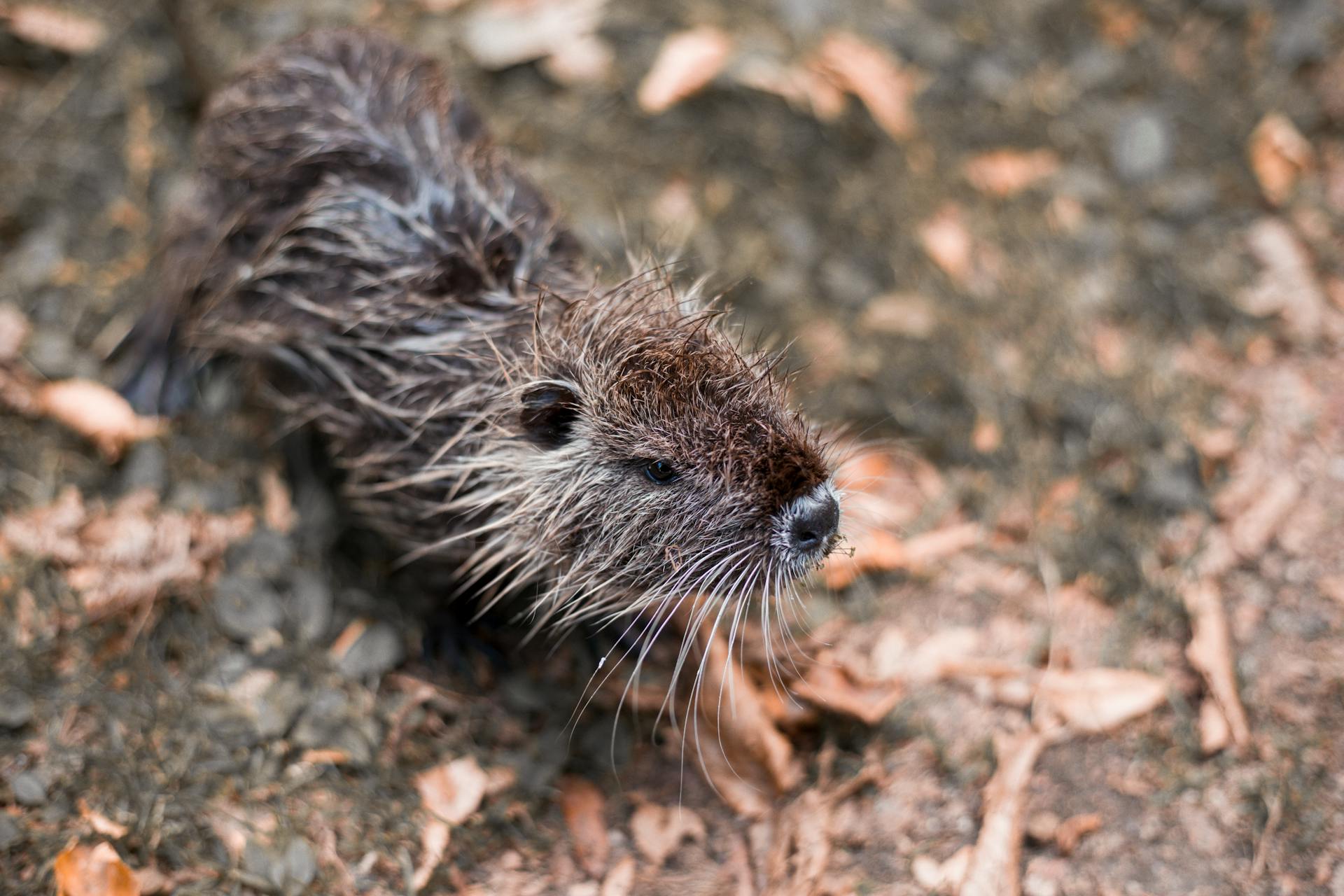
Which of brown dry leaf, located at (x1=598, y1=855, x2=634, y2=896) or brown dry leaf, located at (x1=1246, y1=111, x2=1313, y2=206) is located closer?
brown dry leaf, located at (x1=598, y1=855, x2=634, y2=896)

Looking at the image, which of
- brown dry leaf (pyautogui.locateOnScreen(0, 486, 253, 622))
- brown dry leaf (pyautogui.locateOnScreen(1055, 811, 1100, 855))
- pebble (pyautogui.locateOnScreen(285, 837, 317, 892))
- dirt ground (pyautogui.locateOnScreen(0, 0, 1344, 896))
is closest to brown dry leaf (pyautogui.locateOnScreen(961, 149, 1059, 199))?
dirt ground (pyautogui.locateOnScreen(0, 0, 1344, 896))

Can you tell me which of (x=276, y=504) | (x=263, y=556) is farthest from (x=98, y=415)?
(x=263, y=556)

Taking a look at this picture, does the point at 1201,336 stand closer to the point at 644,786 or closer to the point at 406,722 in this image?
the point at 644,786

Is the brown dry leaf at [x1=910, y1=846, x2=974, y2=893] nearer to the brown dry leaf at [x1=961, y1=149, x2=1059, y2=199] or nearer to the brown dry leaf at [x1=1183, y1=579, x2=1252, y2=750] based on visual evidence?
the brown dry leaf at [x1=1183, y1=579, x2=1252, y2=750]

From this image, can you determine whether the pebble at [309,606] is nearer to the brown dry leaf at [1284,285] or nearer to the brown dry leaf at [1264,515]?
the brown dry leaf at [1264,515]

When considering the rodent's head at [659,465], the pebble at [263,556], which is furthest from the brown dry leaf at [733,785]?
the pebble at [263,556]

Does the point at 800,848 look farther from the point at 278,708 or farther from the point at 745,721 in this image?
the point at 278,708

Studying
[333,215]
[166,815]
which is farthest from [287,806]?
[333,215]
